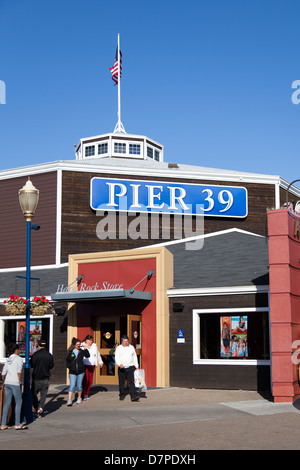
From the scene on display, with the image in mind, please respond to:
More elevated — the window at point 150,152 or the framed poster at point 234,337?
the window at point 150,152

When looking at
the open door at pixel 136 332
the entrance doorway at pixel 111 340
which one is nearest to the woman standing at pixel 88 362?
the open door at pixel 136 332

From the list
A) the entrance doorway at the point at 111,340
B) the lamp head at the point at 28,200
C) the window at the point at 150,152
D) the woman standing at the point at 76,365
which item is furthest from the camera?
the window at the point at 150,152

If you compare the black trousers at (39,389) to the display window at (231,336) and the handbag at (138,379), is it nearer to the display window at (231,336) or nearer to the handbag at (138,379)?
the handbag at (138,379)

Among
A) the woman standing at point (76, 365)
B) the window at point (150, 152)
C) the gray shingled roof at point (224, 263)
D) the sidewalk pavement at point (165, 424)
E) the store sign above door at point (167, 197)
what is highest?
the window at point (150, 152)

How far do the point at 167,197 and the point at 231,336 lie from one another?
10068mm

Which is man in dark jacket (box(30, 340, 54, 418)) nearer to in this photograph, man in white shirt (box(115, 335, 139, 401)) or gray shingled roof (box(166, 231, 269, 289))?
man in white shirt (box(115, 335, 139, 401))

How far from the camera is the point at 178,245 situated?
26.2 meters

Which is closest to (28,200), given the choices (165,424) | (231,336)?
(165,424)

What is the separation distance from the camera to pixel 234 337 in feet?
62.7

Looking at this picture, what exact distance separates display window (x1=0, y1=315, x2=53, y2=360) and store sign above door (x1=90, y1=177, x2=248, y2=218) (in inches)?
261

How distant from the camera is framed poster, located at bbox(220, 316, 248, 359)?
1892 cm

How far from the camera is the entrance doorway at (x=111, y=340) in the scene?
2017cm

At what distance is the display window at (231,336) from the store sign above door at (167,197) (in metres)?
8.76
